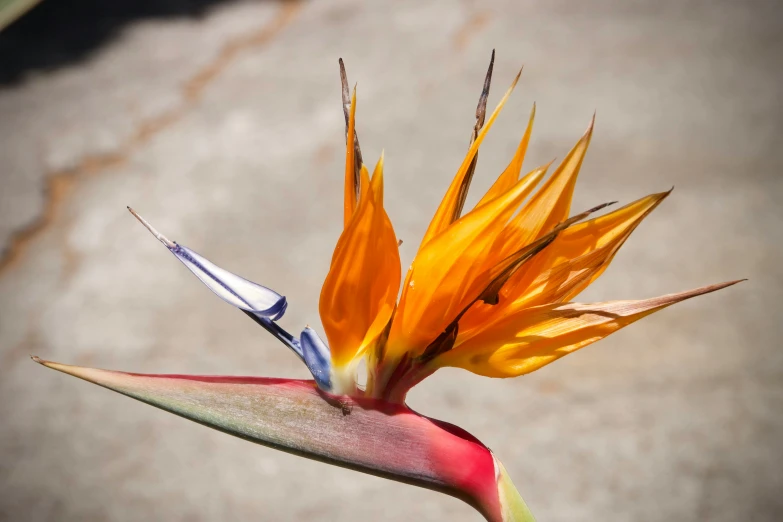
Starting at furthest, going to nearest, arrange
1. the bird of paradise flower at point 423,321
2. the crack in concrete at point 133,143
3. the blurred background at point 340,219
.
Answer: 1. the crack in concrete at point 133,143
2. the blurred background at point 340,219
3. the bird of paradise flower at point 423,321

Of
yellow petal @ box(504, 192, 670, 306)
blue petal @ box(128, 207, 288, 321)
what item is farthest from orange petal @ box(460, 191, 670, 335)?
blue petal @ box(128, 207, 288, 321)

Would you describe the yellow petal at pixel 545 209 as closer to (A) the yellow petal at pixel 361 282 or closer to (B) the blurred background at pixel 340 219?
(A) the yellow petal at pixel 361 282

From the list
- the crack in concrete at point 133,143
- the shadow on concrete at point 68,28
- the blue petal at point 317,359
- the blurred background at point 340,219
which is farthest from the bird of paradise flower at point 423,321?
the shadow on concrete at point 68,28

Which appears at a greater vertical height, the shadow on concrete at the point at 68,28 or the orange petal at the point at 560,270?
the shadow on concrete at the point at 68,28

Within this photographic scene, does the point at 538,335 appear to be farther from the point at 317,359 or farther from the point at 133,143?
the point at 133,143

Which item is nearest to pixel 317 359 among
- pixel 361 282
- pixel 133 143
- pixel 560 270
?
pixel 361 282

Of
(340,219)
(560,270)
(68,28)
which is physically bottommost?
(340,219)
